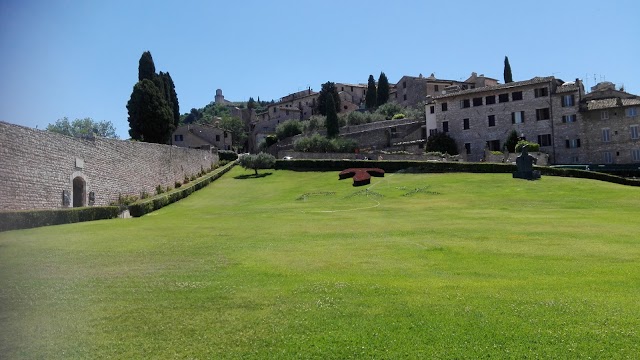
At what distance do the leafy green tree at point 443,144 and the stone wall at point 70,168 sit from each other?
135ft

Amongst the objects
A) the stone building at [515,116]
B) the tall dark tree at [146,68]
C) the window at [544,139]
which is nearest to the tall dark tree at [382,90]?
the stone building at [515,116]

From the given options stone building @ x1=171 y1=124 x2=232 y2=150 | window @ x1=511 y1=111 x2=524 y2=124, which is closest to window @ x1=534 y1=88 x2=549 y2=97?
window @ x1=511 y1=111 x2=524 y2=124

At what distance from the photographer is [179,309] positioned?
8359 millimetres

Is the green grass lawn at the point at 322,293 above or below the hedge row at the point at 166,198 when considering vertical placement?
below

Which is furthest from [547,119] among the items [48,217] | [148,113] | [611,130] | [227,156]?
[48,217]

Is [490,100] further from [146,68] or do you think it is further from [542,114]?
[146,68]

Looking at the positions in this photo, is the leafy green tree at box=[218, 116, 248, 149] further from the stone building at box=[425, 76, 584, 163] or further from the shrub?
the stone building at box=[425, 76, 584, 163]

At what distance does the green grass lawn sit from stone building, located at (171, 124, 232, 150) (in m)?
82.2

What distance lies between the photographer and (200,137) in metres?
103

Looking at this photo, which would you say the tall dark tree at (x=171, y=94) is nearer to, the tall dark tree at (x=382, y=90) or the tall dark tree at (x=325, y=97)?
the tall dark tree at (x=325, y=97)

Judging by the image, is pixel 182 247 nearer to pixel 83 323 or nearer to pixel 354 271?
pixel 354 271

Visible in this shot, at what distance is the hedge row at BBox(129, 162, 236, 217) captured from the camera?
33.6 metres

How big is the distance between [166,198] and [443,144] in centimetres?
4750

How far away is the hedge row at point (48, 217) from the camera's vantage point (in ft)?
70.0
